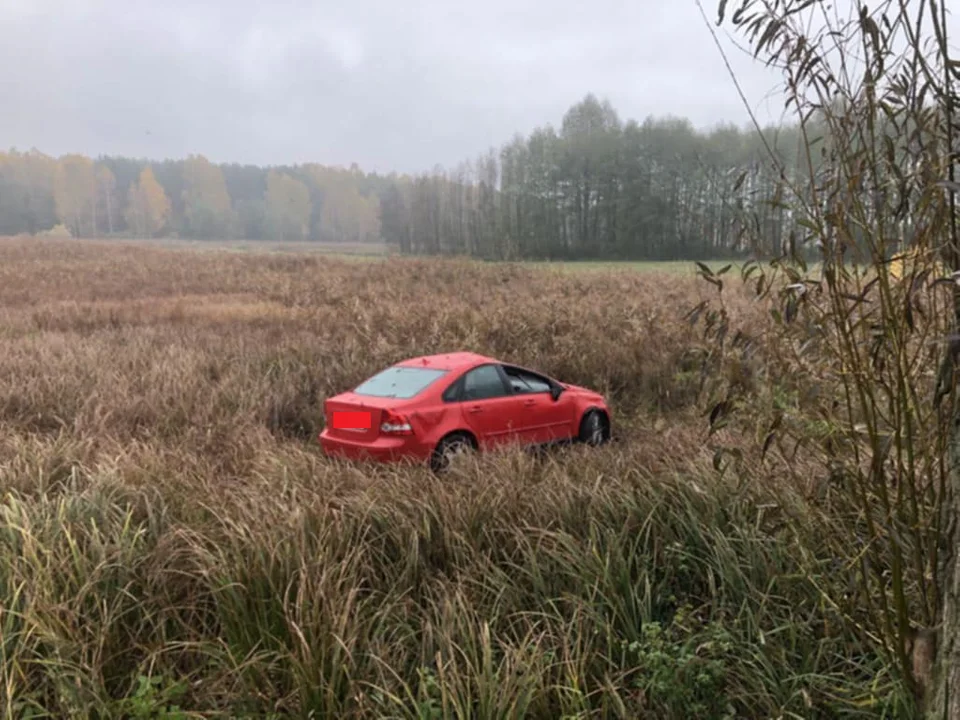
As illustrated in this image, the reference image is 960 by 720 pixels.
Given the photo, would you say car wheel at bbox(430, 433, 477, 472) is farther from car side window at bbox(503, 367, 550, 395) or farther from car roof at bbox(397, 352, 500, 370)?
car side window at bbox(503, 367, 550, 395)

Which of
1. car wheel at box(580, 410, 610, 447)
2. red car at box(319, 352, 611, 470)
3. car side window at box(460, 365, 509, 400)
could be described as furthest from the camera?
car wheel at box(580, 410, 610, 447)

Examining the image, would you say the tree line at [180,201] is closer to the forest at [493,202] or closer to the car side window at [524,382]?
the forest at [493,202]

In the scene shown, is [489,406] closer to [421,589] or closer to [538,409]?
[538,409]

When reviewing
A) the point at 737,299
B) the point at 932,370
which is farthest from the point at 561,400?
the point at 737,299

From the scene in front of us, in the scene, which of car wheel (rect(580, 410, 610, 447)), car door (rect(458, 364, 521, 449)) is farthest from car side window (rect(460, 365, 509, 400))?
car wheel (rect(580, 410, 610, 447))

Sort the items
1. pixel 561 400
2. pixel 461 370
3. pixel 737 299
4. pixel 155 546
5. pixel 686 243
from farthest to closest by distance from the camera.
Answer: pixel 686 243 → pixel 737 299 → pixel 561 400 → pixel 461 370 → pixel 155 546

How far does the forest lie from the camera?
67312mm

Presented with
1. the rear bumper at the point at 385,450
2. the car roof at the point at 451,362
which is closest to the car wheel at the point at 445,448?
the rear bumper at the point at 385,450

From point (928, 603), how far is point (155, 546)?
12.7ft

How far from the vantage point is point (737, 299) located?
1869 cm

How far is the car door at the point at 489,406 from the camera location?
830cm

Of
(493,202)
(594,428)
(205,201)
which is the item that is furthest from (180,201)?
(594,428)

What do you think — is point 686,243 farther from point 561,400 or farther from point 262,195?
point 262,195

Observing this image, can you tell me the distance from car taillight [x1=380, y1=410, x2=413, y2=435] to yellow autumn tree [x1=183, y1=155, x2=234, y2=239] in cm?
12114
